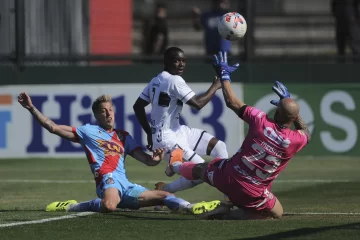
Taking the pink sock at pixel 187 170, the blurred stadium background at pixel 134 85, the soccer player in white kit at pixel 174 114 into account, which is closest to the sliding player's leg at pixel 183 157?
the soccer player in white kit at pixel 174 114

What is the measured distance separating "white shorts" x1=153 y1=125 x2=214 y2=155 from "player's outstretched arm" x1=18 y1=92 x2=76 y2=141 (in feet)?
4.45

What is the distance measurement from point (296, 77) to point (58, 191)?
6383 millimetres

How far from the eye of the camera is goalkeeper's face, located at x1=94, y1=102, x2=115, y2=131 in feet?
37.1

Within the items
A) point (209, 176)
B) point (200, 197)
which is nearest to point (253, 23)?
point (200, 197)

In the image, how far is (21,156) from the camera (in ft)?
60.8

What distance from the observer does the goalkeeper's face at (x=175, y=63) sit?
12297 mm

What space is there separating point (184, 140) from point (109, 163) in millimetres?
1372

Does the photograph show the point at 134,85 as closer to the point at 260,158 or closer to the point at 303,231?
the point at 260,158

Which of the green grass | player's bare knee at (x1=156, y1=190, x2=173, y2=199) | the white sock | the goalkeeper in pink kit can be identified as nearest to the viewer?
the green grass

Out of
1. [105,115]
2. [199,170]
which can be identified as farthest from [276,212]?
[105,115]

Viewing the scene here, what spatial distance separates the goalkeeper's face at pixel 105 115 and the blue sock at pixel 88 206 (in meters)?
0.94

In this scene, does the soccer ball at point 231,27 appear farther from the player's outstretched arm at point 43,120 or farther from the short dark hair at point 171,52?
the player's outstretched arm at point 43,120

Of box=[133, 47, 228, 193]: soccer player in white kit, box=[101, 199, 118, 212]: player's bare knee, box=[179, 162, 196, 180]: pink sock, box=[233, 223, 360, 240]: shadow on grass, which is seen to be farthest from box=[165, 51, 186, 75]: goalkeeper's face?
box=[233, 223, 360, 240]: shadow on grass

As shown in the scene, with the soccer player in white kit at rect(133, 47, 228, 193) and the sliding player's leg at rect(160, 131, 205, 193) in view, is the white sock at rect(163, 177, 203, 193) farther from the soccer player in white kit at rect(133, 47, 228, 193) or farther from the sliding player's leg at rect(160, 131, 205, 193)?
the soccer player in white kit at rect(133, 47, 228, 193)
